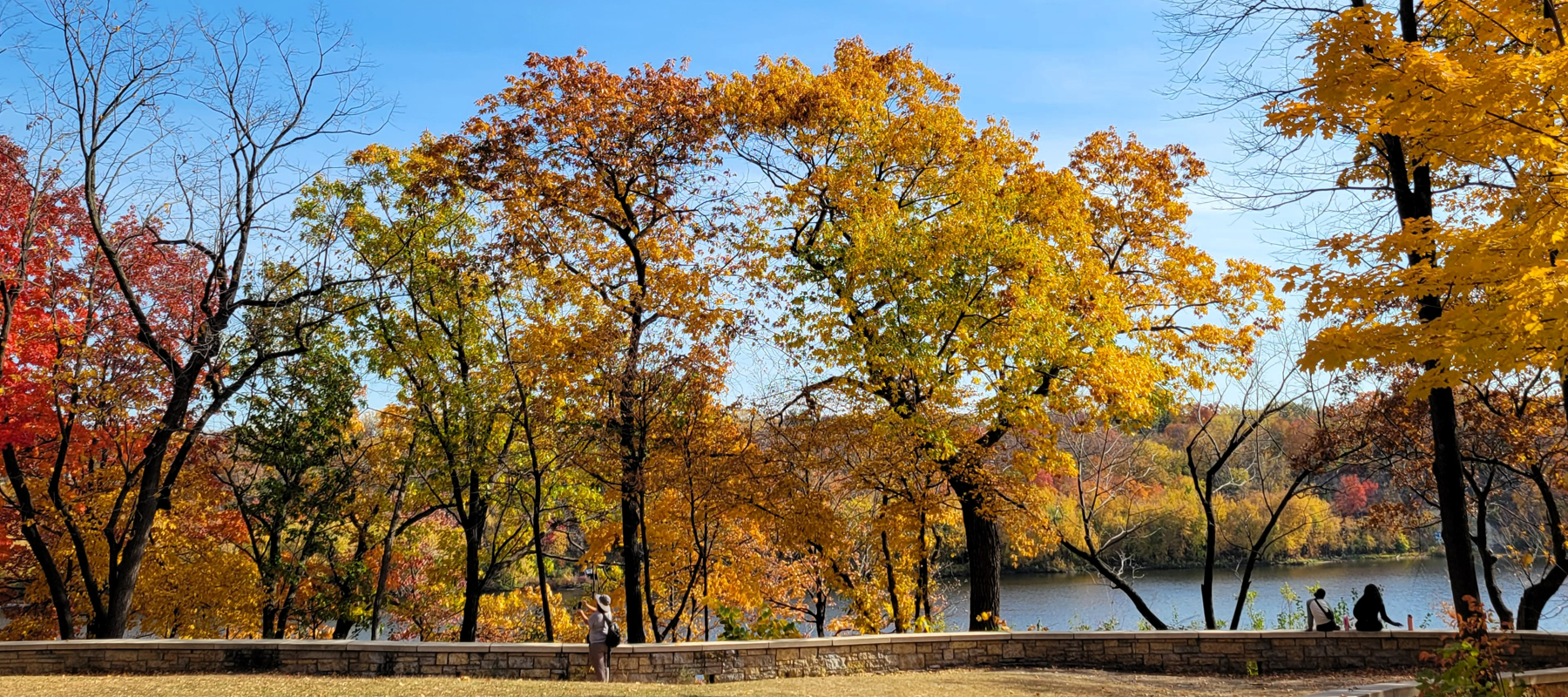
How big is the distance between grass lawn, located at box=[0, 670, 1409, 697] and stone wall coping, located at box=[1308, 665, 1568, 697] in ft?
7.12

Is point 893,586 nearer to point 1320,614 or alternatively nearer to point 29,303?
point 1320,614

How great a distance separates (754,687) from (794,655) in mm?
2141

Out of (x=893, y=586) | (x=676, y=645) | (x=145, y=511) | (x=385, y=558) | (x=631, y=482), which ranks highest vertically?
(x=631, y=482)

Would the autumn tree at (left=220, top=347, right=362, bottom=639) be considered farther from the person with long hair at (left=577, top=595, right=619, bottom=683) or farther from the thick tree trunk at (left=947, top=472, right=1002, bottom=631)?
the thick tree trunk at (left=947, top=472, right=1002, bottom=631)

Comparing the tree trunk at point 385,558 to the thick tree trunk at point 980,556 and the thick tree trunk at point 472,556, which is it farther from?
the thick tree trunk at point 980,556

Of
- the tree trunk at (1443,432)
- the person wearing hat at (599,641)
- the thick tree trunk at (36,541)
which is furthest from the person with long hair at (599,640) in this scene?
the thick tree trunk at (36,541)

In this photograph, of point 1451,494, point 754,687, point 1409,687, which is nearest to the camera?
point 1409,687

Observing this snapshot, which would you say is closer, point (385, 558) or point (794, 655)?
point (794, 655)

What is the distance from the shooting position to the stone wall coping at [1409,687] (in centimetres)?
707

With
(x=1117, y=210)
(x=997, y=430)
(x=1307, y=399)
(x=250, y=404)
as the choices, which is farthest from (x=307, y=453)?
(x=1307, y=399)

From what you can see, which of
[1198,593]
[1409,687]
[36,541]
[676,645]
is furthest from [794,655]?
[1198,593]

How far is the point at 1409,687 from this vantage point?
7383 mm

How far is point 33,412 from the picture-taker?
16.2 meters

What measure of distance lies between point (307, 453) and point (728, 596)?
920 centimetres
